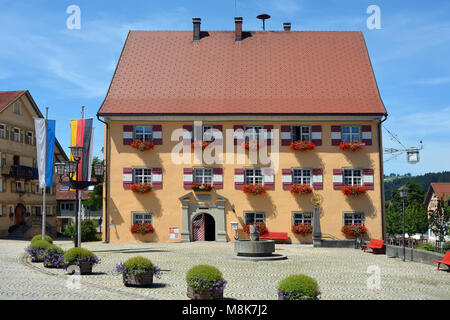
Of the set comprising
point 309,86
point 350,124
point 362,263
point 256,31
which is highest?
point 256,31

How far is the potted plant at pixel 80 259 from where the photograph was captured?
49.4ft

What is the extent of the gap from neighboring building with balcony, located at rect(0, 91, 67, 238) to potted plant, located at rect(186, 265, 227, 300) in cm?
2843

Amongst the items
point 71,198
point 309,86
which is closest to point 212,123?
point 309,86

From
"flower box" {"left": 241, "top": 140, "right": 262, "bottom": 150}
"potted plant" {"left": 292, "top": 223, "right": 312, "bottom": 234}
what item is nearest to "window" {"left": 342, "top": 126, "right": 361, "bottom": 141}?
"flower box" {"left": 241, "top": 140, "right": 262, "bottom": 150}

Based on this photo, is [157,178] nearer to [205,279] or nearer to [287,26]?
[287,26]

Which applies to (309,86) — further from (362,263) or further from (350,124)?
(362,263)

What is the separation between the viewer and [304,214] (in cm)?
2995

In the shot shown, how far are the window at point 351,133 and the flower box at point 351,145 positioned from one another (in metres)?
0.44

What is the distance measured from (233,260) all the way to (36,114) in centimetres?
2766

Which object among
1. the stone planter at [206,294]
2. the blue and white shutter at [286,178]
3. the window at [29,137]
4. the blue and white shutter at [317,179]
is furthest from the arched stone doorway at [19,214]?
the stone planter at [206,294]

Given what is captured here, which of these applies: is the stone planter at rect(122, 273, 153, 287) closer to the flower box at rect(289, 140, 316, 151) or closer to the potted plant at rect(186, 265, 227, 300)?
the potted plant at rect(186, 265, 227, 300)

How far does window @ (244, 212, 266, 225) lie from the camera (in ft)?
98.2

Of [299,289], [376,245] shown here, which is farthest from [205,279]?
[376,245]

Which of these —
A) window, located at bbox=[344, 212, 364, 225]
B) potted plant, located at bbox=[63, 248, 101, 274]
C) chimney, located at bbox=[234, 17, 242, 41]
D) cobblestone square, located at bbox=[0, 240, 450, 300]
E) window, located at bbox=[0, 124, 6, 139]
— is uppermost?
Result: chimney, located at bbox=[234, 17, 242, 41]
